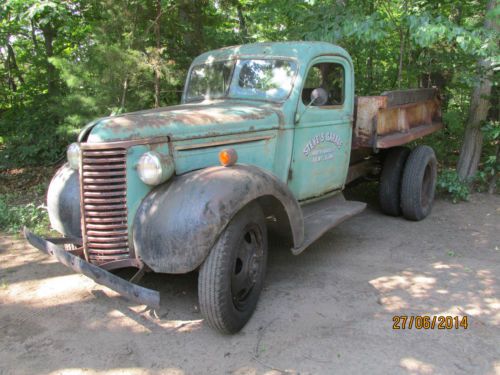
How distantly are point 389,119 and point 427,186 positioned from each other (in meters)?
1.23

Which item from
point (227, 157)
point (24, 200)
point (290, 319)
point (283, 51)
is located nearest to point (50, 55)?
point (24, 200)

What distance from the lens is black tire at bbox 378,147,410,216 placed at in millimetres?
5410

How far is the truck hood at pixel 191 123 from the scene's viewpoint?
2938mm

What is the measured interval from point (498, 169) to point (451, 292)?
3.42m

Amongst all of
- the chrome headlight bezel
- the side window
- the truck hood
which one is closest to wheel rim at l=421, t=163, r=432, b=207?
the side window

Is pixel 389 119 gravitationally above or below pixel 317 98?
below

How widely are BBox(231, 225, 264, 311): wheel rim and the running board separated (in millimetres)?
343

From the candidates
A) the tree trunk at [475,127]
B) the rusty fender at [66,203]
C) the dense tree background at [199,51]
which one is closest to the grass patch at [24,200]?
the dense tree background at [199,51]

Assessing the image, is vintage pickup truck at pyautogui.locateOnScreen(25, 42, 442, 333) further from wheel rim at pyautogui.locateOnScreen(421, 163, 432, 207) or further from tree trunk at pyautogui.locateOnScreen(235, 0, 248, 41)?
tree trunk at pyautogui.locateOnScreen(235, 0, 248, 41)

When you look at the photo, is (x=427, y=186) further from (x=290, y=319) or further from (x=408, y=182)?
(x=290, y=319)

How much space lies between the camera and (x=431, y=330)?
3.02 meters

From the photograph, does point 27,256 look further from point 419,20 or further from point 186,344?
point 419,20
